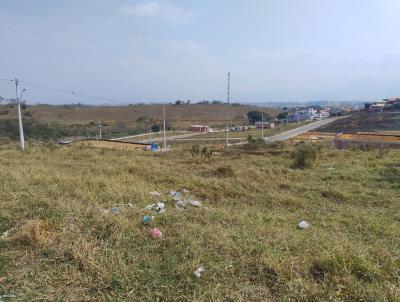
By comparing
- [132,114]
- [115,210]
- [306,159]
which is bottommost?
[132,114]

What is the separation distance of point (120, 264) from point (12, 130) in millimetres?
61109

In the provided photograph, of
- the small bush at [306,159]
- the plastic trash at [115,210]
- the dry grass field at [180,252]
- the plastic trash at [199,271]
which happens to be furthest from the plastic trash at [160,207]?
the small bush at [306,159]

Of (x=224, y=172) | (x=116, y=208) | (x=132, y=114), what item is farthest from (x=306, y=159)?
(x=132, y=114)

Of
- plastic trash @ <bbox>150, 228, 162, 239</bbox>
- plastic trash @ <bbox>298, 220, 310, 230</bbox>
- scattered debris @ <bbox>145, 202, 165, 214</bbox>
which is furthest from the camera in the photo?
scattered debris @ <bbox>145, 202, 165, 214</bbox>

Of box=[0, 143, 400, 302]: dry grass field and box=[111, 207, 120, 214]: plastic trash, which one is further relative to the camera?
box=[111, 207, 120, 214]: plastic trash

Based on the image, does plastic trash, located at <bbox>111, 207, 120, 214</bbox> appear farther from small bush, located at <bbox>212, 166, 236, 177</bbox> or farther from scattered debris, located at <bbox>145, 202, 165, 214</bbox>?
small bush, located at <bbox>212, 166, 236, 177</bbox>

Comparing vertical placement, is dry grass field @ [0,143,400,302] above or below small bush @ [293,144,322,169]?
above

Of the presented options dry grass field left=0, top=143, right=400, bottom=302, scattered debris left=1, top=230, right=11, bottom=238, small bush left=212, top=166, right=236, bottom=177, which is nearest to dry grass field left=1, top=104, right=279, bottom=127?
small bush left=212, top=166, right=236, bottom=177

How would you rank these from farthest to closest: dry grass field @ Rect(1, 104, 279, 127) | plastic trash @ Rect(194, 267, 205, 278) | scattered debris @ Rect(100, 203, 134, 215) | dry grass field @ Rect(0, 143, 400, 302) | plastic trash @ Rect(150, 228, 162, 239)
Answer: dry grass field @ Rect(1, 104, 279, 127), scattered debris @ Rect(100, 203, 134, 215), plastic trash @ Rect(150, 228, 162, 239), plastic trash @ Rect(194, 267, 205, 278), dry grass field @ Rect(0, 143, 400, 302)

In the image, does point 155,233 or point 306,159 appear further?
point 306,159

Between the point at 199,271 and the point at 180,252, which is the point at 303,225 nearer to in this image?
the point at 180,252

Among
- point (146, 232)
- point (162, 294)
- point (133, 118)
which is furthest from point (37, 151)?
point (133, 118)

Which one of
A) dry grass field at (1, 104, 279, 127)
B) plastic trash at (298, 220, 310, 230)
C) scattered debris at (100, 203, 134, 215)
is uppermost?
scattered debris at (100, 203, 134, 215)

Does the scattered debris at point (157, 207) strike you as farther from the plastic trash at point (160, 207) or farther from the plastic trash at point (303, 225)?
the plastic trash at point (303, 225)
